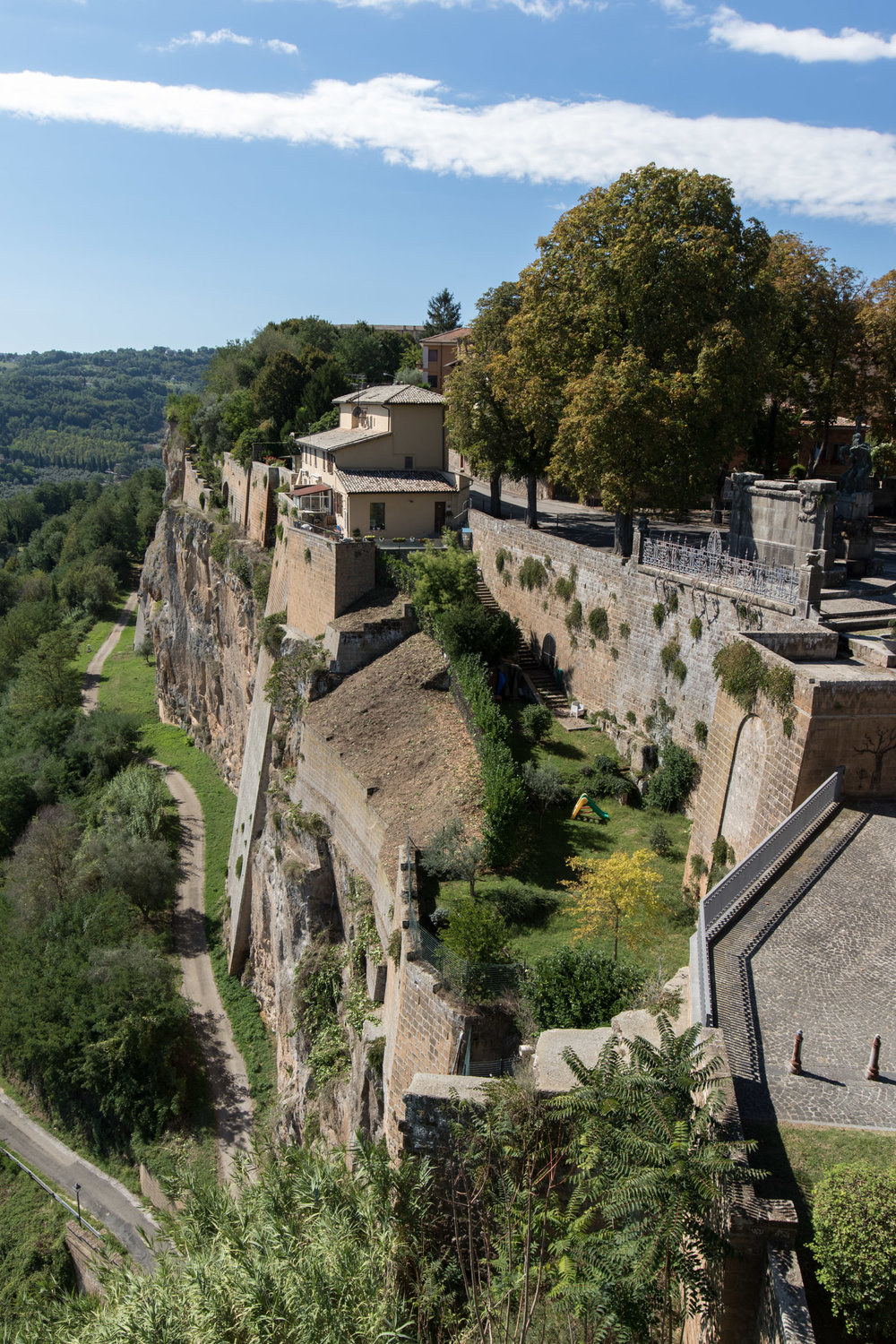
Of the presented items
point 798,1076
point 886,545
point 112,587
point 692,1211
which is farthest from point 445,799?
point 112,587

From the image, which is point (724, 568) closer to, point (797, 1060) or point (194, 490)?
point (797, 1060)

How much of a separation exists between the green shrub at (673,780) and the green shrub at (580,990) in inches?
257

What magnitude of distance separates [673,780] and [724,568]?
4319mm

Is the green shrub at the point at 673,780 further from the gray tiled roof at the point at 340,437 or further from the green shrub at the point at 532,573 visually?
the gray tiled roof at the point at 340,437

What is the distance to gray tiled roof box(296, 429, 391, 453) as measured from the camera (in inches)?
1277

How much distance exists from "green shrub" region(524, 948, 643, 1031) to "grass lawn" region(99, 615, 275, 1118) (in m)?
13.8

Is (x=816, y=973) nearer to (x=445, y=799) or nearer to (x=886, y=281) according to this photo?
(x=445, y=799)

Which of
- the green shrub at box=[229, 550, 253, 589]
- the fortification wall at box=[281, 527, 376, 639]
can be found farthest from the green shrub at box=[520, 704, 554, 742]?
the green shrub at box=[229, 550, 253, 589]

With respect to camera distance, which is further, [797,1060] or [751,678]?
[751,678]

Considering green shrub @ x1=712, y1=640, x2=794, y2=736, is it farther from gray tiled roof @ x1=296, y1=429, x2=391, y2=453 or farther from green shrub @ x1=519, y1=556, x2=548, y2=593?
gray tiled roof @ x1=296, y1=429, x2=391, y2=453

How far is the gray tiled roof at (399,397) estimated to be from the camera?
32.6m

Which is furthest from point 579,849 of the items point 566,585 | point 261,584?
point 261,584

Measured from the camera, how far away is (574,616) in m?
22.8

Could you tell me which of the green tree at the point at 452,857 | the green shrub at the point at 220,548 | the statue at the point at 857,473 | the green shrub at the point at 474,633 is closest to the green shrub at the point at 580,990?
the green tree at the point at 452,857
